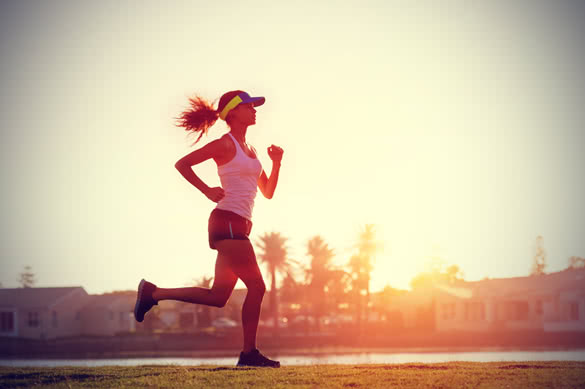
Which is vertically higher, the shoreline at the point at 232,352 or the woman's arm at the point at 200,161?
the woman's arm at the point at 200,161

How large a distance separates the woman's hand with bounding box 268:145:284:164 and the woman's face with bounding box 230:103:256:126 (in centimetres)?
40

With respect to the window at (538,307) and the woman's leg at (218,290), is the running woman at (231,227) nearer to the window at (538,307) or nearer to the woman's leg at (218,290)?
the woman's leg at (218,290)

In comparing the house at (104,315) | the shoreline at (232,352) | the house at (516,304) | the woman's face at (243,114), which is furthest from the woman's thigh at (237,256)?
the house at (104,315)

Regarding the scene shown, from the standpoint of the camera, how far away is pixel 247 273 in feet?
20.8

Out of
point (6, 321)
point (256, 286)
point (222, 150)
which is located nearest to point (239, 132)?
point (222, 150)

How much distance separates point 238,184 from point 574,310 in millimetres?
51912

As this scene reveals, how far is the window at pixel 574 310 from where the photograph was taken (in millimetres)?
52219

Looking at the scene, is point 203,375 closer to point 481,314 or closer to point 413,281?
point 481,314

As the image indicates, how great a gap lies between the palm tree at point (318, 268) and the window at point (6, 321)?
32.3 m

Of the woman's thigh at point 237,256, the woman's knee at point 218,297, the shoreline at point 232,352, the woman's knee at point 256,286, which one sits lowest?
the shoreline at point 232,352

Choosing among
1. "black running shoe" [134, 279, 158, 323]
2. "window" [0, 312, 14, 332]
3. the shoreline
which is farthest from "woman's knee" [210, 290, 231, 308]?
"window" [0, 312, 14, 332]

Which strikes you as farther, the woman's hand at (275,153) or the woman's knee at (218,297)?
the woman's hand at (275,153)

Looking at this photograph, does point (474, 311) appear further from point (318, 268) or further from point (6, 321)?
point (6, 321)

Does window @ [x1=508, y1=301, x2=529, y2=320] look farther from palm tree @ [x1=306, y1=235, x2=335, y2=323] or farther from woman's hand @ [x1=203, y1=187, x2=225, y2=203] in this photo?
woman's hand @ [x1=203, y1=187, x2=225, y2=203]
